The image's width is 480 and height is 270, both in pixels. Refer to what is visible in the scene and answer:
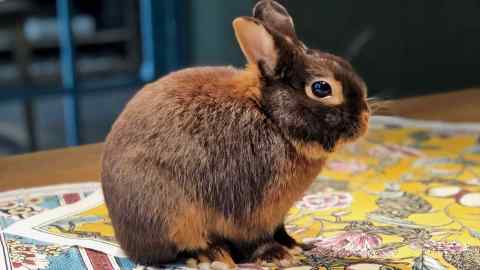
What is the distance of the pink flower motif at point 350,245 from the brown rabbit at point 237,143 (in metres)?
0.13

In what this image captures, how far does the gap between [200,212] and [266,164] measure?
0.37 ft

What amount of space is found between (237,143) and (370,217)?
14.9 inches

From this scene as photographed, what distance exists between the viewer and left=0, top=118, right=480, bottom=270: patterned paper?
1.10m

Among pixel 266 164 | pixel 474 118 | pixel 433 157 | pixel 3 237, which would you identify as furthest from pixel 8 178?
pixel 474 118

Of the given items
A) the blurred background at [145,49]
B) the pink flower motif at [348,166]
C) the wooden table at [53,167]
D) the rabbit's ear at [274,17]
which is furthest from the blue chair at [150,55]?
the rabbit's ear at [274,17]

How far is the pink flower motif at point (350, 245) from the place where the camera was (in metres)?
1.11

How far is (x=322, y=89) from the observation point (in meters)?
0.98

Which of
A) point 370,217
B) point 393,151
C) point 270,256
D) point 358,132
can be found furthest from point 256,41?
point 393,151

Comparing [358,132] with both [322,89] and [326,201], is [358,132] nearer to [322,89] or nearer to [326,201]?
[322,89]

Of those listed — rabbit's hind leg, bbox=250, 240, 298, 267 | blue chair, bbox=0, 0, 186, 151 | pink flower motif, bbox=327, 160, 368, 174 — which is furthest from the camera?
blue chair, bbox=0, 0, 186, 151

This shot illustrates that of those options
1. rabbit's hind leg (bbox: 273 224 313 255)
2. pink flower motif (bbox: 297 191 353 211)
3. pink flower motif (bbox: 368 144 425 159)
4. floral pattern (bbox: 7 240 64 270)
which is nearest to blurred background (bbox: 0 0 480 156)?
pink flower motif (bbox: 368 144 425 159)

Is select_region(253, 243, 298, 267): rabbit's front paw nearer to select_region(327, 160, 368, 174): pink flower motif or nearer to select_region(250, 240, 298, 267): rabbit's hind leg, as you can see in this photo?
select_region(250, 240, 298, 267): rabbit's hind leg

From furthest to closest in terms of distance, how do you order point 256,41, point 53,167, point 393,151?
point 393,151 < point 53,167 < point 256,41

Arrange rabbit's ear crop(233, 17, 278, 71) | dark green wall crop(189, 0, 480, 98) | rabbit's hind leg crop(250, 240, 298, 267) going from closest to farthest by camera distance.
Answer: rabbit's ear crop(233, 17, 278, 71) → rabbit's hind leg crop(250, 240, 298, 267) → dark green wall crop(189, 0, 480, 98)
